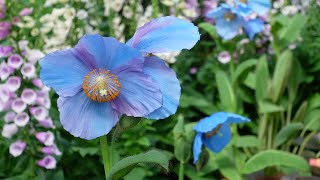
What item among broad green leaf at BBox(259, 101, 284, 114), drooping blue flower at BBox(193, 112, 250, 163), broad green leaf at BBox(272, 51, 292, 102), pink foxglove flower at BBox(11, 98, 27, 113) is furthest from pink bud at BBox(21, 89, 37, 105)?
broad green leaf at BBox(272, 51, 292, 102)

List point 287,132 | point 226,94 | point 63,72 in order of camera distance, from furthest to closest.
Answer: point 226,94 → point 287,132 → point 63,72

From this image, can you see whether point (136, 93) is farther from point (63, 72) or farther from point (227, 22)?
point (227, 22)

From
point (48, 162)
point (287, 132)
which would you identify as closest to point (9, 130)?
point (48, 162)

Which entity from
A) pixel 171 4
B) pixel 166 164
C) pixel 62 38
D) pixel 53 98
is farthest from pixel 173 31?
pixel 171 4

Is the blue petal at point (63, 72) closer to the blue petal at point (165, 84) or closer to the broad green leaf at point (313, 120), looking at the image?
the blue petal at point (165, 84)

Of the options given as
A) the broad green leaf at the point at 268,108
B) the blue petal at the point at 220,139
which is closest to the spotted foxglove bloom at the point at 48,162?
the blue petal at the point at 220,139

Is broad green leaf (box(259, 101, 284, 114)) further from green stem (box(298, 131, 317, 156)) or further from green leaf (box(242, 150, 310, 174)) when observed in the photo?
green leaf (box(242, 150, 310, 174))
